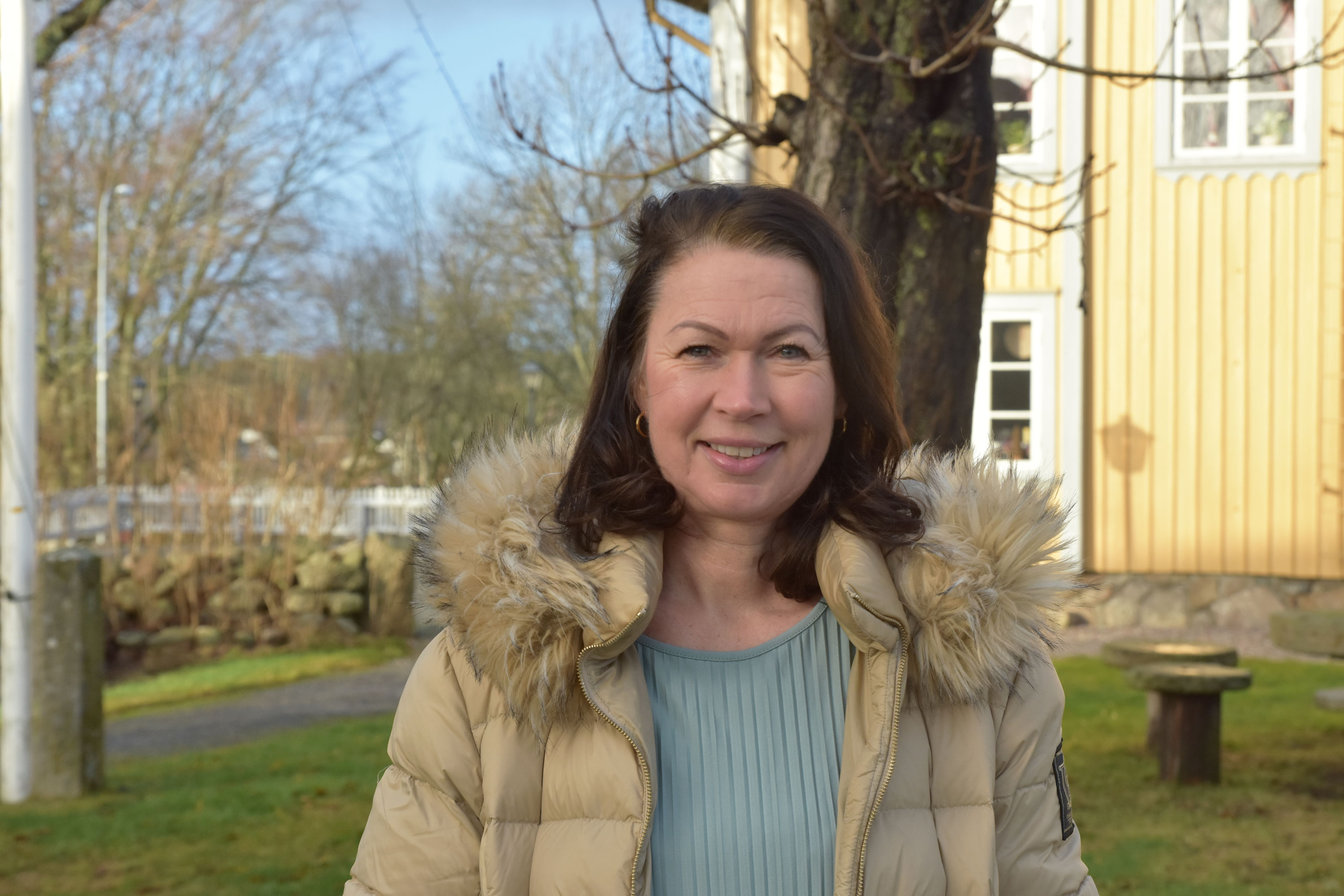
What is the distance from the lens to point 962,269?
14.6 feet

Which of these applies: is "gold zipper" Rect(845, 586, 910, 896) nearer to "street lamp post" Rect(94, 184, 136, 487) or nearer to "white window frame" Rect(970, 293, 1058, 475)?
"white window frame" Rect(970, 293, 1058, 475)

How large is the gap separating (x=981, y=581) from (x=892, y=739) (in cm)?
31

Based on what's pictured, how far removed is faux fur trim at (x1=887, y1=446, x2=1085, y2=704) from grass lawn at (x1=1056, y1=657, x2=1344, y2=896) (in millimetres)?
3829

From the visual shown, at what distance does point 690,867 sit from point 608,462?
68 centimetres

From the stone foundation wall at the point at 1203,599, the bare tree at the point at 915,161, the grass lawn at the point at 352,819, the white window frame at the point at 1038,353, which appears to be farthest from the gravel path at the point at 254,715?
the stone foundation wall at the point at 1203,599

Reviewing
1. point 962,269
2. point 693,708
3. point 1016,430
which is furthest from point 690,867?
point 1016,430

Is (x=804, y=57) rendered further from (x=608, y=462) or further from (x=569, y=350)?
(x=569, y=350)

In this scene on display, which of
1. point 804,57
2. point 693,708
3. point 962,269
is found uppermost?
point 804,57

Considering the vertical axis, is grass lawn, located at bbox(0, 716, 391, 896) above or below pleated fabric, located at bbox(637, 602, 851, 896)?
below

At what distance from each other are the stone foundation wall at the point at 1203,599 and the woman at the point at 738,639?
10.7m

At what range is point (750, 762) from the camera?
2004 millimetres

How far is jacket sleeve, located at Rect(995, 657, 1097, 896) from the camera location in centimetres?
201

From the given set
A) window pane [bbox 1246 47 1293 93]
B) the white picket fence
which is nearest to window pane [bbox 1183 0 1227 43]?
window pane [bbox 1246 47 1293 93]

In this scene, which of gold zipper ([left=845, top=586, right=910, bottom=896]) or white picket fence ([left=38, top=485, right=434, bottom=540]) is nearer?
gold zipper ([left=845, top=586, right=910, bottom=896])
